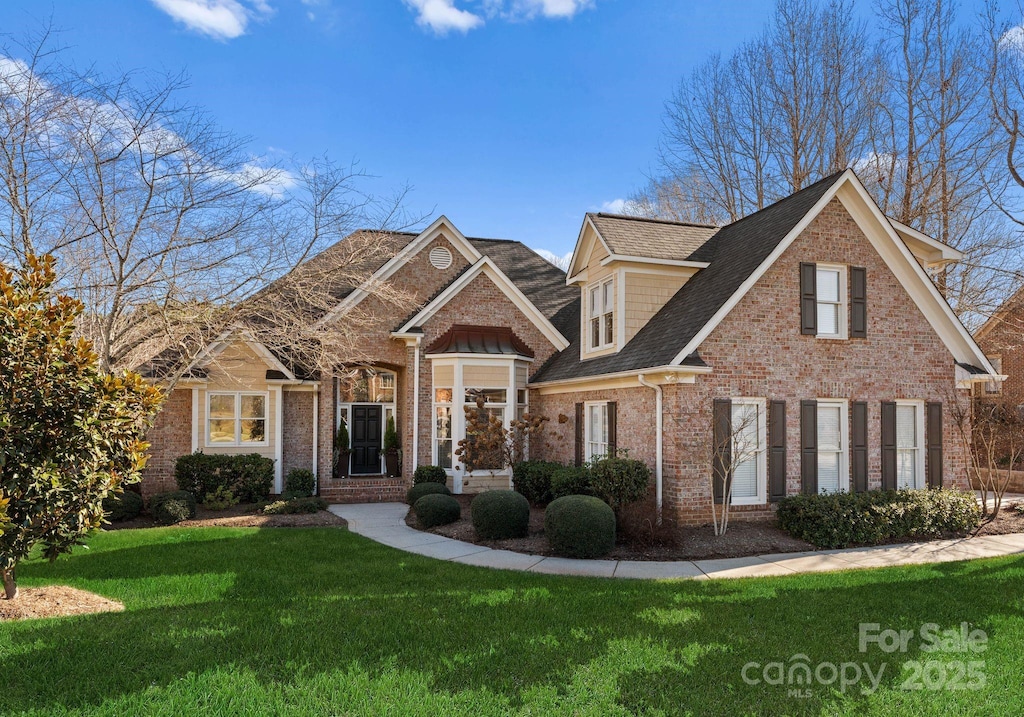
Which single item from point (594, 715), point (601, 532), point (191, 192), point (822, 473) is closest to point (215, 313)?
point (191, 192)

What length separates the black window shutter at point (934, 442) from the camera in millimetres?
14109

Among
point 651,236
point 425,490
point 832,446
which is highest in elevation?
point 651,236

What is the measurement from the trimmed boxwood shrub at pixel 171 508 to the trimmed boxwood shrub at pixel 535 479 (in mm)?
7528

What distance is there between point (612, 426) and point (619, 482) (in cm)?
261

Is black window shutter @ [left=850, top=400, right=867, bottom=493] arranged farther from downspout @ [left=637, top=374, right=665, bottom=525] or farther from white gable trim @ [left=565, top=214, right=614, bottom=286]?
white gable trim @ [left=565, top=214, right=614, bottom=286]

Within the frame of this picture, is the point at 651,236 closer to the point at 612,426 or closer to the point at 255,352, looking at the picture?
the point at 612,426

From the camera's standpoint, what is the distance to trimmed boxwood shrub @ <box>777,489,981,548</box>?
11727mm

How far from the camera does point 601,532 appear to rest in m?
10.8

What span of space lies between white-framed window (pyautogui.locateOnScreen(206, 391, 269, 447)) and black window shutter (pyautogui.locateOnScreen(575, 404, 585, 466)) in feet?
26.9

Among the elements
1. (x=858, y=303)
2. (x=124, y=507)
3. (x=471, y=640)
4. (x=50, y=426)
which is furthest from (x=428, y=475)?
(x=471, y=640)

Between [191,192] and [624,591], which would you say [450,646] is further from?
[191,192]

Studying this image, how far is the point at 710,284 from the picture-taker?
14.4m

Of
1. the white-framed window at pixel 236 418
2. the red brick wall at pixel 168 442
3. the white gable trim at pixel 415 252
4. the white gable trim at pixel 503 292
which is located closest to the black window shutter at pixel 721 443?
the white gable trim at pixel 503 292

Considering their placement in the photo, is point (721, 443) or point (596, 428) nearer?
point (721, 443)
